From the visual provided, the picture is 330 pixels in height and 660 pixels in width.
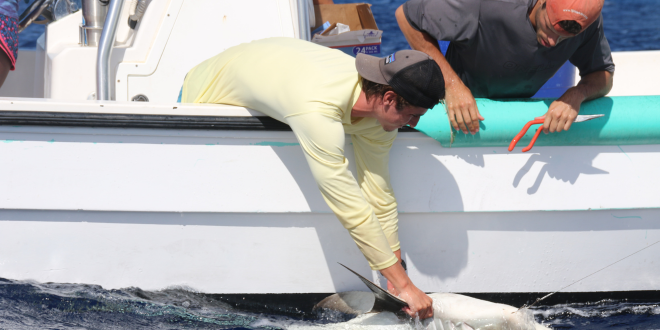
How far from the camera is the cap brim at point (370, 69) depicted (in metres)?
2.00

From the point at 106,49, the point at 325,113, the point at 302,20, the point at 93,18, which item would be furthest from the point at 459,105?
the point at 93,18

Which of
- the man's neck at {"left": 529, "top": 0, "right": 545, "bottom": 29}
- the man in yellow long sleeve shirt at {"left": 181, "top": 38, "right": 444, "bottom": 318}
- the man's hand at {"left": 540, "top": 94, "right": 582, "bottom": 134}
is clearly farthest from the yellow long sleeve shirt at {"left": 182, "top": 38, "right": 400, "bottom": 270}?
the man's neck at {"left": 529, "top": 0, "right": 545, "bottom": 29}

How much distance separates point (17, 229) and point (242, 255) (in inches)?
39.1

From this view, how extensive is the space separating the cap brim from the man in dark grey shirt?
1.52 ft

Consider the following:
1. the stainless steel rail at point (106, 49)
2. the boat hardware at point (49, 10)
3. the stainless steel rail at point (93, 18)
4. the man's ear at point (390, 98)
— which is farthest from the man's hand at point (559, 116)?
the boat hardware at point (49, 10)

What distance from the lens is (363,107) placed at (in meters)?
2.09

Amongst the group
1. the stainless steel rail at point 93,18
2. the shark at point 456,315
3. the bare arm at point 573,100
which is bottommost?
the shark at point 456,315

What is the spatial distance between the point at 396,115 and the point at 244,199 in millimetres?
781

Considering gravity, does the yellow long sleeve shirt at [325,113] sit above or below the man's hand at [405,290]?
above

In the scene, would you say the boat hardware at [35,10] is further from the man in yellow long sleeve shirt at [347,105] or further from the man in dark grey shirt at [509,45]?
the man in dark grey shirt at [509,45]

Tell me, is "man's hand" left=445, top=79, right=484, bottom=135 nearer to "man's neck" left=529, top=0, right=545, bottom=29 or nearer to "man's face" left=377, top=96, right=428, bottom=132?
"man's face" left=377, top=96, right=428, bottom=132

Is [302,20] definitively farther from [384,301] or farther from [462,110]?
[384,301]

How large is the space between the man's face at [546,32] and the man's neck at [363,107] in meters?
0.79

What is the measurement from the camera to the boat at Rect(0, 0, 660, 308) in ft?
7.47
